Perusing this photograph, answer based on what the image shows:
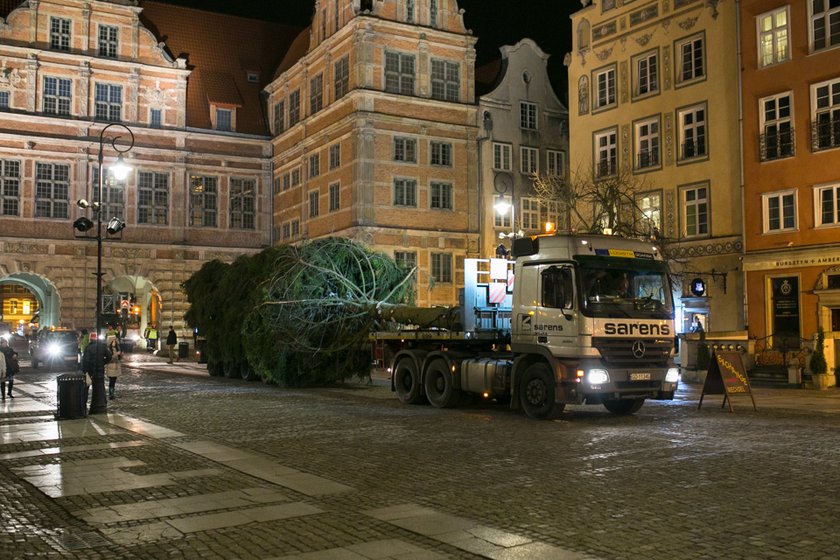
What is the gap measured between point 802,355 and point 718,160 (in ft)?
31.9

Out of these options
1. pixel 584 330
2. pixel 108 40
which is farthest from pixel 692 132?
→ pixel 108 40

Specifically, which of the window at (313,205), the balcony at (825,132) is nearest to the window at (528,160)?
the window at (313,205)

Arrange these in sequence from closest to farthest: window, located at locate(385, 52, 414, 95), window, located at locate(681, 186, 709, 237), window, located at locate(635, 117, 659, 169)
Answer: window, located at locate(681, 186, 709, 237) → window, located at locate(635, 117, 659, 169) → window, located at locate(385, 52, 414, 95)

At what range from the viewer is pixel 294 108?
54.2 metres

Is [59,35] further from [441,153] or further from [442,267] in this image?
→ [442,267]

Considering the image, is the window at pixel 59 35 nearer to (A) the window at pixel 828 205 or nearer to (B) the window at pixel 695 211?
(B) the window at pixel 695 211

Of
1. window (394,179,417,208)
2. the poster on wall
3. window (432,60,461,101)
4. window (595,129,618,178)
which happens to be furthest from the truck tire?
window (432,60,461,101)

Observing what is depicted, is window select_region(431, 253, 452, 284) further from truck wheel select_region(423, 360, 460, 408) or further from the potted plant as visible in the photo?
truck wheel select_region(423, 360, 460, 408)

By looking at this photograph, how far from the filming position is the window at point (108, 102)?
52031mm

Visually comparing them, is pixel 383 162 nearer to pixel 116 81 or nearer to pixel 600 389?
pixel 116 81

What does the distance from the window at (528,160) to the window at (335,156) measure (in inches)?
405

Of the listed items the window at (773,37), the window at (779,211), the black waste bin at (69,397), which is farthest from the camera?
the window at (773,37)

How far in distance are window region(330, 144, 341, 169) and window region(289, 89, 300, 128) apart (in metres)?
6.25

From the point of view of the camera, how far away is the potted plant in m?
24.8
